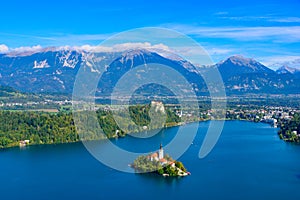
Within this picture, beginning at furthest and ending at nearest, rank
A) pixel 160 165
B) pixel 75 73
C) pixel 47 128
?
pixel 75 73, pixel 47 128, pixel 160 165

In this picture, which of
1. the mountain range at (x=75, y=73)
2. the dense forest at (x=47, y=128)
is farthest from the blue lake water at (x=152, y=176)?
the mountain range at (x=75, y=73)

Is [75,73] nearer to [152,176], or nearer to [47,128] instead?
[47,128]

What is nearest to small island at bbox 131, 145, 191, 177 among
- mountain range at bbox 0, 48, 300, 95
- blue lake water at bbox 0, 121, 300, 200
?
blue lake water at bbox 0, 121, 300, 200

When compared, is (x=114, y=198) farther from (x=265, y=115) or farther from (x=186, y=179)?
(x=265, y=115)

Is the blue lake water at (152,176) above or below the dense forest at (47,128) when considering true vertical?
below

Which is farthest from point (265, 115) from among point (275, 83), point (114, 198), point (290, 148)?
point (275, 83)

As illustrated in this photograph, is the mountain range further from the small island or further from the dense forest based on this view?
the small island

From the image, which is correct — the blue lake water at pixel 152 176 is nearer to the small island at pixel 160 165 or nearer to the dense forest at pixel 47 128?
the small island at pixel 160 165

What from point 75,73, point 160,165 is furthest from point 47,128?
point 75,73
